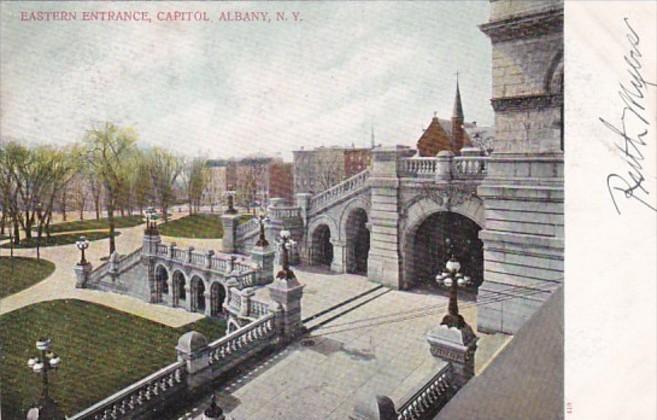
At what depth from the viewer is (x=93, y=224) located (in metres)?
2.37

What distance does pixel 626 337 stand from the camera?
2.17 m

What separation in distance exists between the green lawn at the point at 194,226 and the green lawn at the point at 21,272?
63 cm

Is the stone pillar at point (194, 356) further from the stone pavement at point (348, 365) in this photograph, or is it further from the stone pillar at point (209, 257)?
the stone pillar at point (209, 257)

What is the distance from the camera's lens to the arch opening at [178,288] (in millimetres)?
2561

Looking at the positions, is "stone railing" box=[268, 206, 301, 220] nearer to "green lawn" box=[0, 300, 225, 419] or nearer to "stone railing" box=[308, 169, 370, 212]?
"stone railing" box=[308, 169, 370, 212]

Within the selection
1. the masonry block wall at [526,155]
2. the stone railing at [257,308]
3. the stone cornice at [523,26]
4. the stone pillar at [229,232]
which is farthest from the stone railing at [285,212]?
the stone cornice at [523,26]

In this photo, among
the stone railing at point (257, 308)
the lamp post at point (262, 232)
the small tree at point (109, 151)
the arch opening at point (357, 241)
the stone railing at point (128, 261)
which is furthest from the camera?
the arch opening at point (357, 241)

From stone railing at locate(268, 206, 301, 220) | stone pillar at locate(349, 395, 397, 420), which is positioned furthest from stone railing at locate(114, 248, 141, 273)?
stone pillar at locate(349, 395, 397, 420)

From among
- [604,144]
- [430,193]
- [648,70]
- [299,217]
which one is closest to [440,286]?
[430,193]

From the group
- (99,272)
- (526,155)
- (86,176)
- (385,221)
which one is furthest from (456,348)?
(86,176)

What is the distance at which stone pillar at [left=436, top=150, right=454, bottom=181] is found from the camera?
3288 millimetres

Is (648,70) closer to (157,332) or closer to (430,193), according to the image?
(430,193)

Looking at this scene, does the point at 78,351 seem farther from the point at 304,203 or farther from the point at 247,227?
the point at 304,203

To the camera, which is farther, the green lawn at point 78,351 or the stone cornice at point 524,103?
the stone cornice at point 524,103
